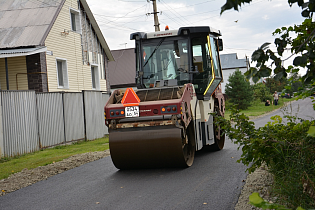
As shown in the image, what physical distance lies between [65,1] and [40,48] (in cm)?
512

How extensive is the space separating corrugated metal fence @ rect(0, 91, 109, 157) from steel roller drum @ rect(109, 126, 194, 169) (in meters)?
5.48

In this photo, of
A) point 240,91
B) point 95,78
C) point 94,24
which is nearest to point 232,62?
point 240,91

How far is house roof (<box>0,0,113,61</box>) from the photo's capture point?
59.7ft

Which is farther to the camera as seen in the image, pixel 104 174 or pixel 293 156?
pixel 104 174

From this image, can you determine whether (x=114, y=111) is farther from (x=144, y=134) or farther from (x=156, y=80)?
(x=156, y=80)

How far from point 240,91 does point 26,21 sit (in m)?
25.2

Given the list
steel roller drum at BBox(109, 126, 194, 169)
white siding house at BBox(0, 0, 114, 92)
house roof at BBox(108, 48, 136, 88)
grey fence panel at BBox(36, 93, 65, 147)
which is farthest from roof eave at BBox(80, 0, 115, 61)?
steel roller drum at BBox(109, 126, 194, 169)

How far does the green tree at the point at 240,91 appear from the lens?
39.4m

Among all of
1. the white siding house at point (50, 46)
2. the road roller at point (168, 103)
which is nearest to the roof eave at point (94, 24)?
the white siding house at point (50, 46)

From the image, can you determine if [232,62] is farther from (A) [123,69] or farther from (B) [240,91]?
(A) [123,69]

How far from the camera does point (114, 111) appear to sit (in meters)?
8.05

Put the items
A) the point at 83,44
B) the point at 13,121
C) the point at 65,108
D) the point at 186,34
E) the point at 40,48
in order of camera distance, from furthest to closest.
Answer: the point at 83,44
the point at 40,48
the point at 65,108
the point at 13,121
the point at 186,34

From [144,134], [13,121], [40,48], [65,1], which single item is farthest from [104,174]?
[65,1]

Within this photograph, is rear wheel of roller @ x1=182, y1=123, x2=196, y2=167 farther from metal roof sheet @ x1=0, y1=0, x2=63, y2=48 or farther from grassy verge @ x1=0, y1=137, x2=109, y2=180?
metal roof sheet @ x1=0, y1=0, x2=63, y2=48
